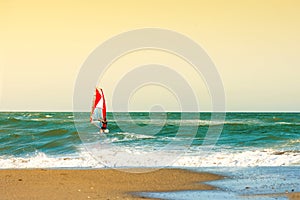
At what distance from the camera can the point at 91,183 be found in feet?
40.1

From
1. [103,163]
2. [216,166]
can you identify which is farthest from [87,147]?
[216,166]

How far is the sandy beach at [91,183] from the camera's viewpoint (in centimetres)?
1056

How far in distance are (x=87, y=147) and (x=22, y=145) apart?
3517mm

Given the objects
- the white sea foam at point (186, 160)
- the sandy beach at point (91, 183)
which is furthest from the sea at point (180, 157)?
the sandy beach at point (91, 183)

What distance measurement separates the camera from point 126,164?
17609mm

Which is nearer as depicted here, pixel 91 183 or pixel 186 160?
pixel 91 183

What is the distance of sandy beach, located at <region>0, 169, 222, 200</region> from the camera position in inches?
416

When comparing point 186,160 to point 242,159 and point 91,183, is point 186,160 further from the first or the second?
point 91,183

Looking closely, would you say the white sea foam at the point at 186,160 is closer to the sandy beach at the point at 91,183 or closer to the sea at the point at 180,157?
the sea at the point at 180,157

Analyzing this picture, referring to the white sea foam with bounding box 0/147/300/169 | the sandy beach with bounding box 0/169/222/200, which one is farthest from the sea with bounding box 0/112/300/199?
the sandy beach with bounding box 0/169/222/200

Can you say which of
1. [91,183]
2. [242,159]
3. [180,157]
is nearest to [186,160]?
[180,157]

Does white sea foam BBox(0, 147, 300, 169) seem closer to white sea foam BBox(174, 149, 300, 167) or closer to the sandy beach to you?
white sea foam BBox(174, 149, 300, 167)

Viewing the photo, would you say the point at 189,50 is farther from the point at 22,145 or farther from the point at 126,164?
the point at 22,145

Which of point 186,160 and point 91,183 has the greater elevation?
point 91,183
